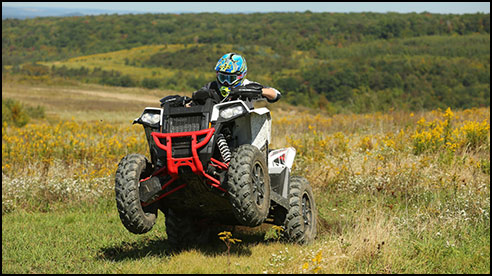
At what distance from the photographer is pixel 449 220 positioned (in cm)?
788

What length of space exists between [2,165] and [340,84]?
3557 inches

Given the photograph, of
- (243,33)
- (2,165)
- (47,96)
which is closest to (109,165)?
(2,165)

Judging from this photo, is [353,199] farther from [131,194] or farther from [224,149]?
[131,194]

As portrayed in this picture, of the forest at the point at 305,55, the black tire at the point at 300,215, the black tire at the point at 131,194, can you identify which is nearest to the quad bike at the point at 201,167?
the black tire at the point at 131,194

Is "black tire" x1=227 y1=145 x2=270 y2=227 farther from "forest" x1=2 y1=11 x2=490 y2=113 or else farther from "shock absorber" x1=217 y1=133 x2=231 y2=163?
"forest" x1=2 y1=11 x2=490 y2=113

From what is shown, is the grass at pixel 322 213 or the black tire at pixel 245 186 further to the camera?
the grass at pixel 322 213

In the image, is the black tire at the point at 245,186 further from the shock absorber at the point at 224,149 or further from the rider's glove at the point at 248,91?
the rider's glove at the point at 248,91

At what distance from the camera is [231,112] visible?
5922mm

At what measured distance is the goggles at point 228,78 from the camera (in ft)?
21.9

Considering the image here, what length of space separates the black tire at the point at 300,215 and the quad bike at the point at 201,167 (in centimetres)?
35

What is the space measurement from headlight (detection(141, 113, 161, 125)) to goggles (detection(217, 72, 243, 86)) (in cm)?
98

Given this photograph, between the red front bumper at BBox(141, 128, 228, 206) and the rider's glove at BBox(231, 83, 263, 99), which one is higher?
the rider's glove at BBox(231, 83, 263, 99)

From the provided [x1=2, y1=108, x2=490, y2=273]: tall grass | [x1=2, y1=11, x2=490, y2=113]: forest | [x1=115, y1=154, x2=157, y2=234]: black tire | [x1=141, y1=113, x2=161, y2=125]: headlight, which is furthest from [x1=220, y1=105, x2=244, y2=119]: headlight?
[x1=2, y1=11, x2=490, y2=113]: forest

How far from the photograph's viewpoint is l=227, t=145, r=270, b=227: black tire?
5.52 metres
